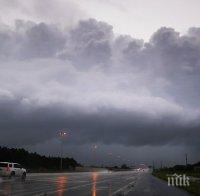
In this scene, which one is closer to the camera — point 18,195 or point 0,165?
point 18,195

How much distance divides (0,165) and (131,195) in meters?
28.0

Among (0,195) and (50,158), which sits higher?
(50,158)

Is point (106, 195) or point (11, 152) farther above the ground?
point (11, 152)

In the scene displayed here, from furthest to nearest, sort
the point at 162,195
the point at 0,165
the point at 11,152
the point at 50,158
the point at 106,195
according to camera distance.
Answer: the point at 50,158, the point at 11,152, the point at 0,165, the point at 162,195, the point at 106,195

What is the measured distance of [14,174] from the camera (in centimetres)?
5641

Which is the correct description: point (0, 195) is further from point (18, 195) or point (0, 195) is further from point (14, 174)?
point (14, 174)

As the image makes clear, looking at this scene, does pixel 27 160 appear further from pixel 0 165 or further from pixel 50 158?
pixel 0 165

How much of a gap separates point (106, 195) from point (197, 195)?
7.52m

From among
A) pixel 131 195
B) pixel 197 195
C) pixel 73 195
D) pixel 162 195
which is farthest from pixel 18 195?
pixel 197 195

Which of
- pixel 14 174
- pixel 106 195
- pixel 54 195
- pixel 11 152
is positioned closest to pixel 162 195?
pixel 106 195

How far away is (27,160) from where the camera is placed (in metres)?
158

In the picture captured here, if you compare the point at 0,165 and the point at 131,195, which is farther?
the point at 0,165

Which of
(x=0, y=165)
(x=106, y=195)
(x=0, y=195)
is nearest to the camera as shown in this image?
(x=0, y=195)

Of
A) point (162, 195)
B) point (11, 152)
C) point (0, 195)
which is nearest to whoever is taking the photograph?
point (0, 195)
